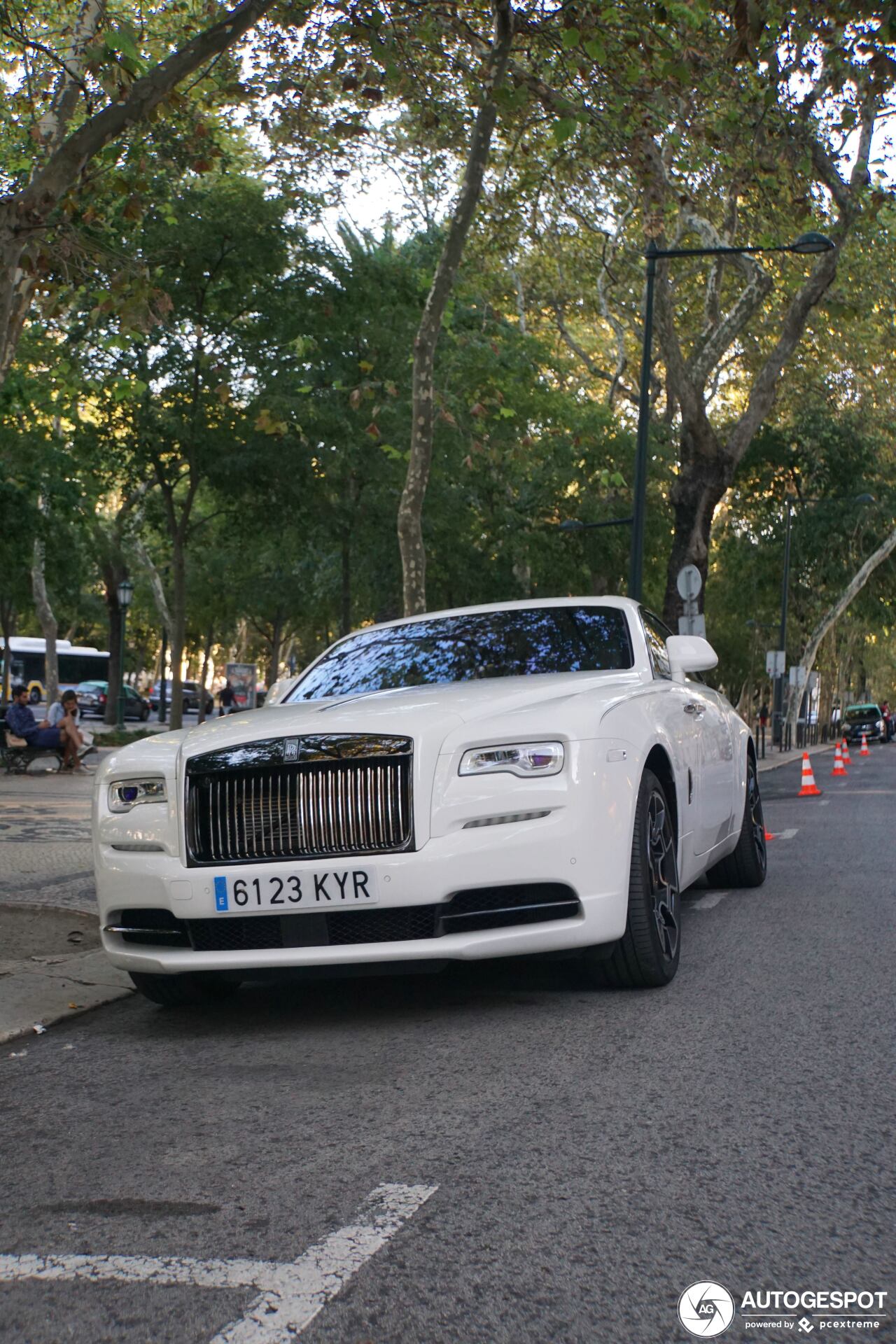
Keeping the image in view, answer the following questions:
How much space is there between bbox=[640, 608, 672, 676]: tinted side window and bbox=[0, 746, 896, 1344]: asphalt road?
157 cm

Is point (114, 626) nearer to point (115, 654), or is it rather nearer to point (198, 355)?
point (115, 654)

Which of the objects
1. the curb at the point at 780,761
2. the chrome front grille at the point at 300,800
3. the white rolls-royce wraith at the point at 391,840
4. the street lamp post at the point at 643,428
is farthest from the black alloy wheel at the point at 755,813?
Answer: the curb at the point at 780,761

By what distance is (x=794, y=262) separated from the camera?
24.3m

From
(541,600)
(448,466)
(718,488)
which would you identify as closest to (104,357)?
(448,466)

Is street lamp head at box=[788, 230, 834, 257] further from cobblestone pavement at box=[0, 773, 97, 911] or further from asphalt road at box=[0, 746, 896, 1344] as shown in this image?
asphalt road at box=[0, 746, 896, 1344]

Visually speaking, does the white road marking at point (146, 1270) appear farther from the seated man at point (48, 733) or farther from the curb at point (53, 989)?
the seated man at point (48, 733)

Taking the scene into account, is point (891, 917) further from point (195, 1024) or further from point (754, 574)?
point (754, 574)

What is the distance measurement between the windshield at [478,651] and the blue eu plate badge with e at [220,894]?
1.69 meters

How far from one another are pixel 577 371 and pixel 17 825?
28.1m

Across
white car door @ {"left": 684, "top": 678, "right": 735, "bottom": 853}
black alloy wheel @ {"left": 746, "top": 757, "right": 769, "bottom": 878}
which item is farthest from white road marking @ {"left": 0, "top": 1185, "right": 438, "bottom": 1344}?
black alloy wheel @ {"left": 746, "top": 757, "right": 769, "bottom": 878}

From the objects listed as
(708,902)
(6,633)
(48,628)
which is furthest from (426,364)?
(6,633)

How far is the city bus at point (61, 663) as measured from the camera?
65.2 metres

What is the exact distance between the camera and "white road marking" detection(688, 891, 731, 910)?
8.30m
